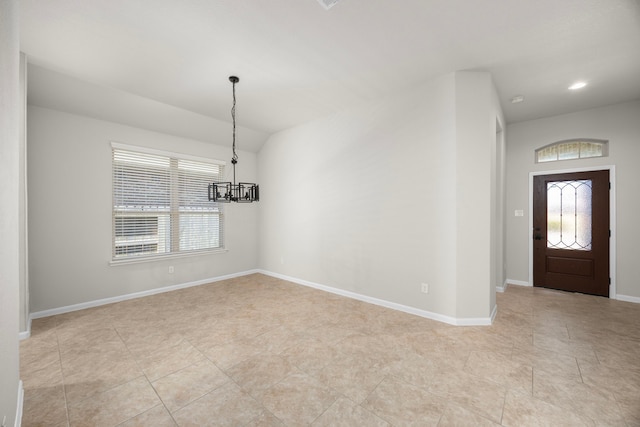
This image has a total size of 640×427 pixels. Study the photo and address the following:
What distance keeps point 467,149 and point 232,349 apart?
337 centimetres

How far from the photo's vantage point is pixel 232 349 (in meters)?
2.62

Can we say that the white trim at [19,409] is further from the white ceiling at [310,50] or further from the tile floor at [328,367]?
the white ceiling at [310,50]

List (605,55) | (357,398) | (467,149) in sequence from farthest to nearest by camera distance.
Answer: (467,149)
(605,55)
(357,398)

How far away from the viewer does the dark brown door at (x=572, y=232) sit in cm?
413

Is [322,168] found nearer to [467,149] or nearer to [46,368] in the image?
[467,149]

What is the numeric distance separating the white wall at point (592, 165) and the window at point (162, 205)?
5553mm

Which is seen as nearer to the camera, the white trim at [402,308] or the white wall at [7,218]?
the white wall at [7,218]

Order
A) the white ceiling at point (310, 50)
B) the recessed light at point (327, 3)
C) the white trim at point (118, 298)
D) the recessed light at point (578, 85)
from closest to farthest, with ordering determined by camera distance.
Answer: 1. the recessed light at point (327, 3)
2. the white ceiling at point (310, 50)
3. the recessed light at point (578, 85)
4. the white trim at point (118, 298)

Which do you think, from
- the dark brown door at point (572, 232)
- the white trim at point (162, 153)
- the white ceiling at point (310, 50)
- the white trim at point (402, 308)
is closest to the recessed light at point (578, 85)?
the white ceiling at point (310, 50)

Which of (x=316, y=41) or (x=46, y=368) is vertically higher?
(x=316, y=41)

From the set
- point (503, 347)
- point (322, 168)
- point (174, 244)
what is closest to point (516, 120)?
point (322, 168)

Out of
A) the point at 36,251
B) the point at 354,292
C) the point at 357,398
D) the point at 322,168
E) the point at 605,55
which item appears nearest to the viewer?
the point at 357,398

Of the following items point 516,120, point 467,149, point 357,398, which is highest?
point 516,120

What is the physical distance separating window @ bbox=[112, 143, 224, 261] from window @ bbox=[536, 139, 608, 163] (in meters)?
5.92
